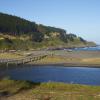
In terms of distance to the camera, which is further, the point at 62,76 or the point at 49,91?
the point at 62,76

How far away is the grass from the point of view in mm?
18172

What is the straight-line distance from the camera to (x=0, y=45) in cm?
13012

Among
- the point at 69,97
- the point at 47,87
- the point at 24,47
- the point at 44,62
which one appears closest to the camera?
the point at 69,97

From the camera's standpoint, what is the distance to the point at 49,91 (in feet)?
65.9

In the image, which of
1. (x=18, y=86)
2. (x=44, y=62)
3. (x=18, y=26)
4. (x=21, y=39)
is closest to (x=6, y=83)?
(x=18, y=86)

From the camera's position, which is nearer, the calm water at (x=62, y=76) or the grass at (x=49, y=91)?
the grass at (x=49, y=91)

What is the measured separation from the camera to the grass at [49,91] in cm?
1817

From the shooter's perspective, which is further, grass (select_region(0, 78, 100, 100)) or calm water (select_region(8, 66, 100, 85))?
calm water (select_region(8, 66, 100, 85))

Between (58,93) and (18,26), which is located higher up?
(18,26)

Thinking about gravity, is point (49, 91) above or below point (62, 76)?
above

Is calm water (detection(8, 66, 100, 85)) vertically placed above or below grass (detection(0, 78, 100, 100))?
below

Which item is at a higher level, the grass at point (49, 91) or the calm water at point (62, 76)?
the grass at point (49, 91)

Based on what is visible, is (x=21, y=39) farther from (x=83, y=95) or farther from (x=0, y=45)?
(x=83, y=95)

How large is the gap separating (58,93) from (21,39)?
502ft
